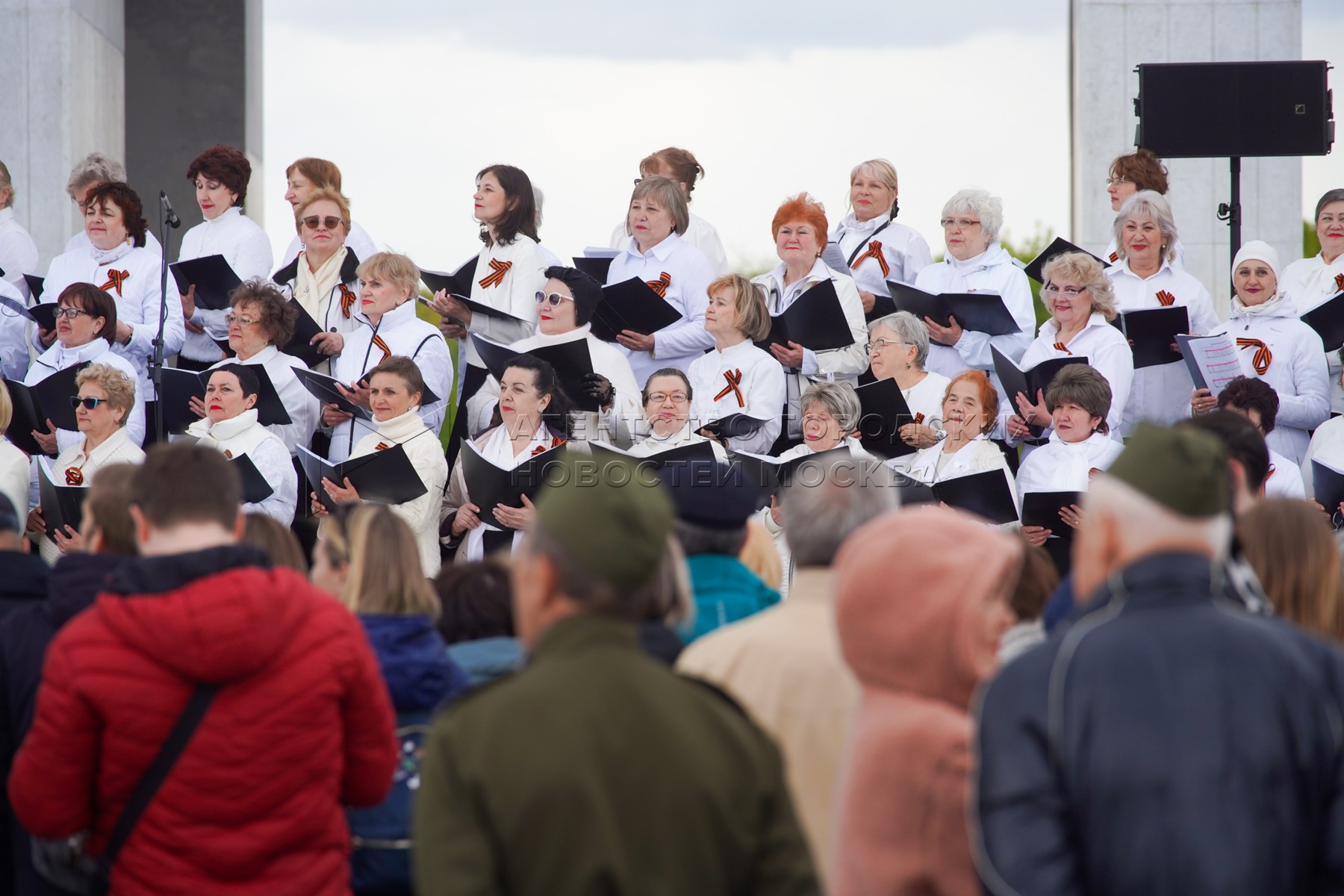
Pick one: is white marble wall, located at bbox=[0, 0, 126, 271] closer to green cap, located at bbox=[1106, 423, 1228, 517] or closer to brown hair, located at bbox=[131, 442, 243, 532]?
brown hair, located at bbox=[131, 442, 243, 532]

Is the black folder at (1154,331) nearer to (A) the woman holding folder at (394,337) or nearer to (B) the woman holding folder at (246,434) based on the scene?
(A) the woman holding folder at (394,337)

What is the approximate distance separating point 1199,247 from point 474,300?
5587 mm

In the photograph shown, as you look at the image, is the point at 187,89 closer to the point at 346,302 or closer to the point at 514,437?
the point at 346,302

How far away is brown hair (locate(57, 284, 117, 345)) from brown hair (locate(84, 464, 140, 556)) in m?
4.68

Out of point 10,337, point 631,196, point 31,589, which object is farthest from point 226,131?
point 31,589

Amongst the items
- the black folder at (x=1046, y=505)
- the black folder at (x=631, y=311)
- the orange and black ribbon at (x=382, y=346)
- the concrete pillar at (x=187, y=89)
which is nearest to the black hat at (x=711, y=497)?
the black folder at (x=1046, y=505)

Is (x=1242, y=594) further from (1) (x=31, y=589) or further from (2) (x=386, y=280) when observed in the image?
(2) (x=386, y=280)

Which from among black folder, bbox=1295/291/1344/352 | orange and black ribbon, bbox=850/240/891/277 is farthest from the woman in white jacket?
orange and black ribbon, bbox=850/240/891/277

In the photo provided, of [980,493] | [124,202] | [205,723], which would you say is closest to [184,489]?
[205,723]

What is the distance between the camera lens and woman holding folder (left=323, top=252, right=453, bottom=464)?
772 cm

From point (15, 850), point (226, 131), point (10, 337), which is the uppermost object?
point (226, 131)

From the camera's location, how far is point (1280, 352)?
753cm

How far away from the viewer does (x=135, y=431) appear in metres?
7.48

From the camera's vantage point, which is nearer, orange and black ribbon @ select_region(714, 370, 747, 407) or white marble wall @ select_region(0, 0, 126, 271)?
orange and black ribbon @ select_region(714, 370, 747, 407)
